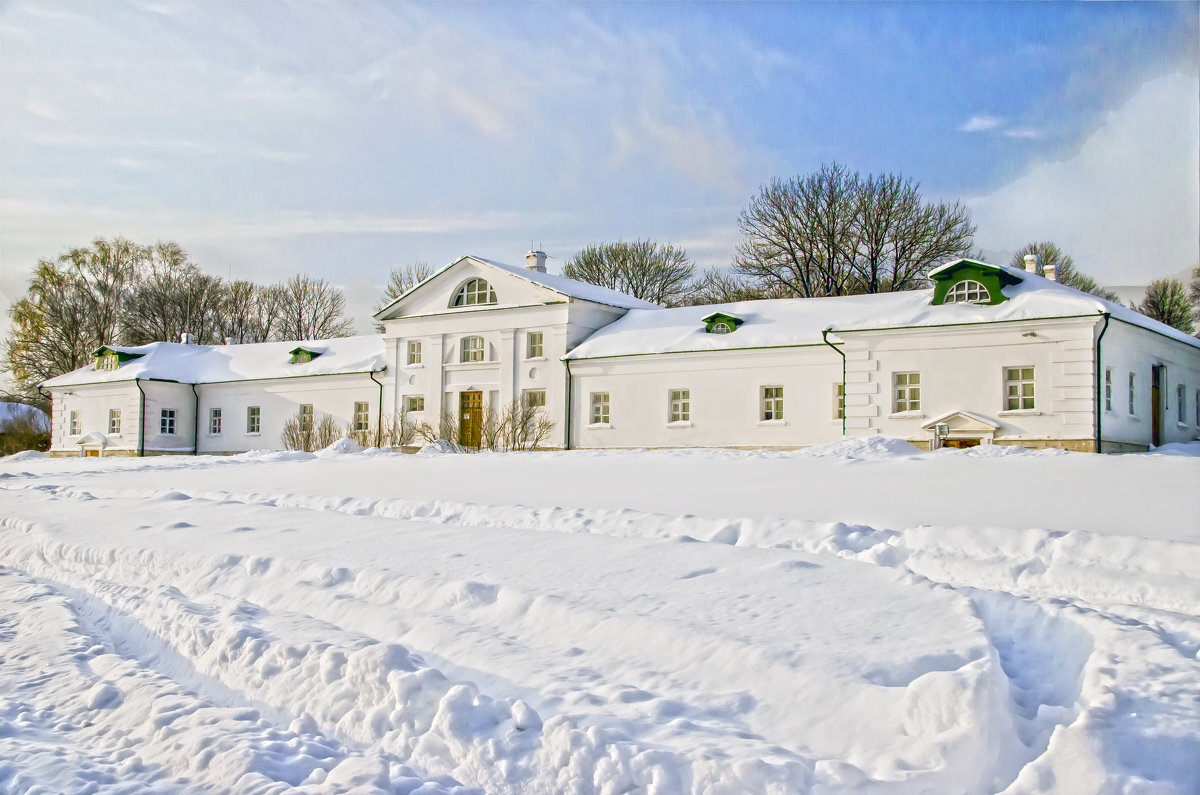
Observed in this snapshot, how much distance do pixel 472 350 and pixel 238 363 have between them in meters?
11.9

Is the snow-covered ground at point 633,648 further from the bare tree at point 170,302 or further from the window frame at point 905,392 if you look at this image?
the bare tree at point 170,302

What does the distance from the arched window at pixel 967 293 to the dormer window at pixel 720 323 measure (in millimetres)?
5557

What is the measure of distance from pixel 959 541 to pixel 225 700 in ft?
18.0

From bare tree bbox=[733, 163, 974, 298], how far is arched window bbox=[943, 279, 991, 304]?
1455 centimetres

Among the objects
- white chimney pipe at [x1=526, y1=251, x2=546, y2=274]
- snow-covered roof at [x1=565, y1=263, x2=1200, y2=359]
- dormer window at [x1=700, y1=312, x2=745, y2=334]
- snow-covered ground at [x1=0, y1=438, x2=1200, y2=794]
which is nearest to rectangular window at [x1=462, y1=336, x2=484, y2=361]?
snow-covered roof at [x1=565, y1=263, x2=1200, y2=359]

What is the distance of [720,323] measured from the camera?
89.6 ft

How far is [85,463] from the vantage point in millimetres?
27562

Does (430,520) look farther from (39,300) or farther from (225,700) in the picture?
(39,300)

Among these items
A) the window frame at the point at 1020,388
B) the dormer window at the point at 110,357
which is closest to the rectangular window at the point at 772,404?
the window frame at the point at 1020,388

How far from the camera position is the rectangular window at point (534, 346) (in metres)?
29.8

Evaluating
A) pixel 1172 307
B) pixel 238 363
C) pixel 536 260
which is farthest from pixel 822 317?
pixel 238 363

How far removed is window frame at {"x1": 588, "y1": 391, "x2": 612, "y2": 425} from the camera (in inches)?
1115

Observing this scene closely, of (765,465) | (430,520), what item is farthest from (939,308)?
(430,520)

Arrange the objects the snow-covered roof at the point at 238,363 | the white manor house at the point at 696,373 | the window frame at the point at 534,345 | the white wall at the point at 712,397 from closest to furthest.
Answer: the white manor house at the point at 696,373 < the white wall at the point at 712,397 < the window frame at the point at 534,345 < the snow-covered roof at the point at 238,363
